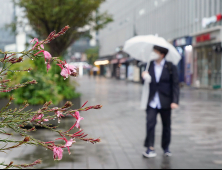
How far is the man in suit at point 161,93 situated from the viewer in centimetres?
558

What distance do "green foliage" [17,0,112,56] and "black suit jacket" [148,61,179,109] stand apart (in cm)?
917

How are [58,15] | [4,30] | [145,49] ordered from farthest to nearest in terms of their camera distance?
[58,15], [4,30], [145,49]

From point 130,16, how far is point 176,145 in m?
43.4

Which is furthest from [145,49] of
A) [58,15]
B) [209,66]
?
[209,66]

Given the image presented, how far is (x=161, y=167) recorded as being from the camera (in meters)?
5.02

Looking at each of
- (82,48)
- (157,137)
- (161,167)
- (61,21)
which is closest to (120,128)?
(157,137)

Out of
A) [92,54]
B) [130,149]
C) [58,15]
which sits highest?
[92,54]

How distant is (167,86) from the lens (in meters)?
5.67

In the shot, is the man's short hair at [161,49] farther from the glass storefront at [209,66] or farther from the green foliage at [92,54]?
the green foliage at [92,54]

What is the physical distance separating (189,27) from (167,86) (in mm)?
27510

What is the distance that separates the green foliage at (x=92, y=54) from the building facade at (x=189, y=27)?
35711 millimetres

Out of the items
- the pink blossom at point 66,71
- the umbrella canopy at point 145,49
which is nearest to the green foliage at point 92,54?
the umbrella canopy at point 145,49

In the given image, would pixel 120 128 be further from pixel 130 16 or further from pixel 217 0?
pixel 130 16

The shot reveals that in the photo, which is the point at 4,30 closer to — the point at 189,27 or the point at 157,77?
the point at 157,77
